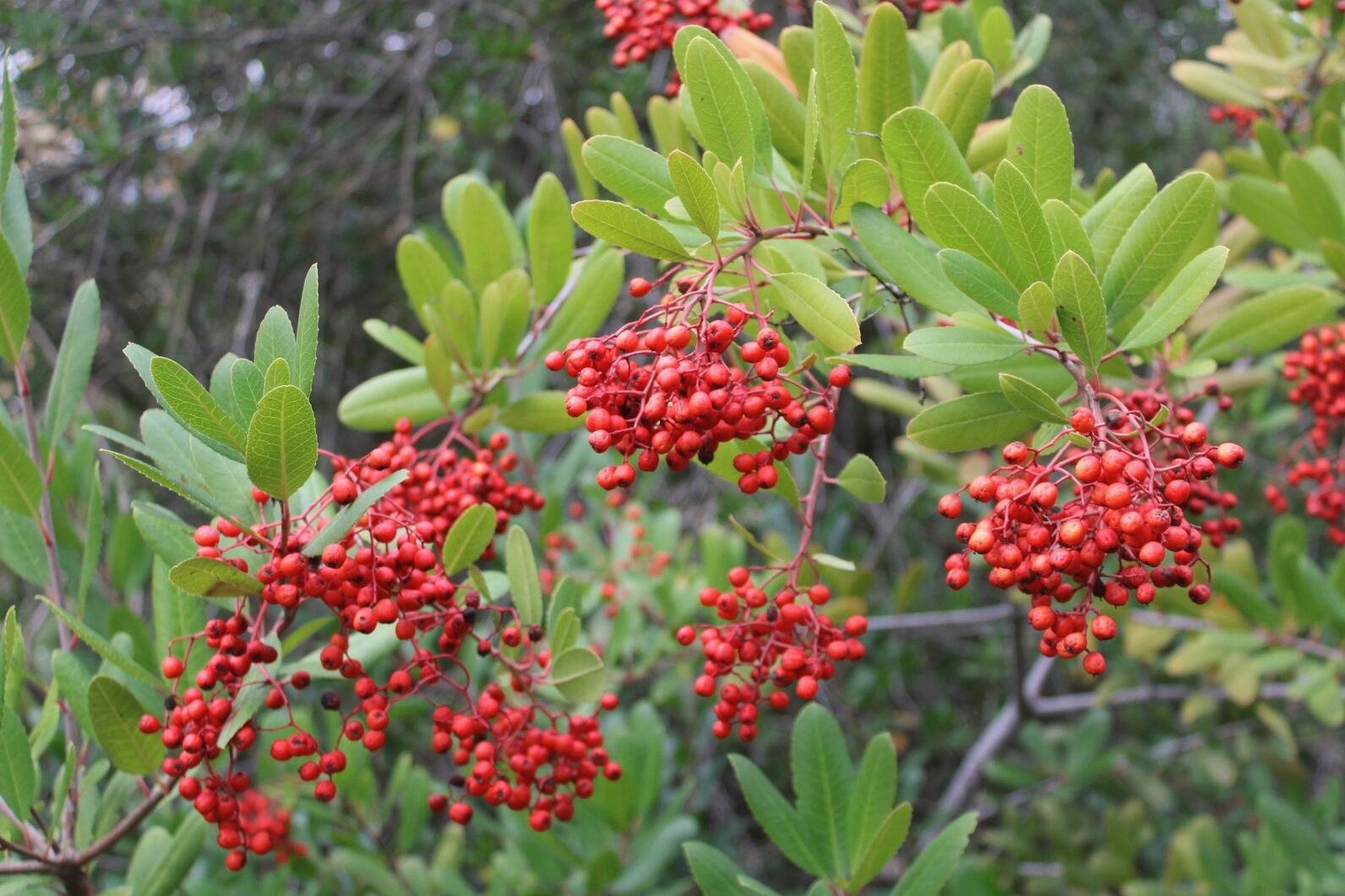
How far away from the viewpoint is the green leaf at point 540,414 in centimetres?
194

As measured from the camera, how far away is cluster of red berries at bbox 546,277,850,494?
1.17 meters

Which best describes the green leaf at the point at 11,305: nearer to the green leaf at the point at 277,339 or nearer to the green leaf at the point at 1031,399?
the green leaf at the point at 277,339

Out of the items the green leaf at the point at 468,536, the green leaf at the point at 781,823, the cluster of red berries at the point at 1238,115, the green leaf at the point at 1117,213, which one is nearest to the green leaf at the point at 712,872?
the green leaf at the point at 781,823

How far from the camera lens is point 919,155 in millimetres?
1266

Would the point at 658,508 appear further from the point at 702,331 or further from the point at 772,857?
the point at 702,331

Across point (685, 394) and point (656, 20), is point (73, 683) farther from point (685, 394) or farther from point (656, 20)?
point (656, 20)

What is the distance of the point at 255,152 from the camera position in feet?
13.1

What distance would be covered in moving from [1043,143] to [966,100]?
22 cm

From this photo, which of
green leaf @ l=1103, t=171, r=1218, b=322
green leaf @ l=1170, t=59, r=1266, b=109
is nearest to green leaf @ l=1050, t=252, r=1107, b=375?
Result: green leaf @ l=1103, t=171, r=1218, b=322

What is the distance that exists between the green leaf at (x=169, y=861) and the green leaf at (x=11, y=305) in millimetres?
810

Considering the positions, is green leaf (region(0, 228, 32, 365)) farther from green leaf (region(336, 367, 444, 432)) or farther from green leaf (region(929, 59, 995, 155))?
green leaf (region(929, 59, 995, 155))

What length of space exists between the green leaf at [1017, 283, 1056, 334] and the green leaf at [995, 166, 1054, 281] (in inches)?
1.8

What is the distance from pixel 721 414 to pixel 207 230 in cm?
390

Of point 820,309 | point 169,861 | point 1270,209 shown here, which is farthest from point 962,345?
point 169,861
